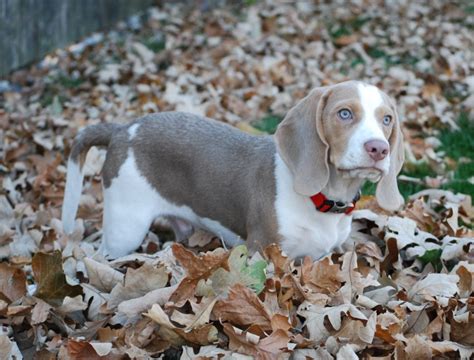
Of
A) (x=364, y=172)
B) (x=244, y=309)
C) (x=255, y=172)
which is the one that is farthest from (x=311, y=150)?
(x=244, y=309)

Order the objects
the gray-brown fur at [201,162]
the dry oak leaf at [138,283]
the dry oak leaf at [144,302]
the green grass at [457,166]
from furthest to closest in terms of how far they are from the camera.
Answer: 1. the green grass at [457,166]
2. the gray-brown fur at [201,162]
3. the dry oak leaf at [138,283]
4. the dry oak leaf at [144,302]

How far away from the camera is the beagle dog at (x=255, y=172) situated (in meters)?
3.42

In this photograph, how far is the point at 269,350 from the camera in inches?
109

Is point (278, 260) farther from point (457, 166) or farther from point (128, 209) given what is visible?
point (457, 166)

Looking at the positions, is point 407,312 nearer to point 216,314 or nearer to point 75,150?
point 216,314

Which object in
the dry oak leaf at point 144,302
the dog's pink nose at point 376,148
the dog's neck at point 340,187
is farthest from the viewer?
the dog's neck at point 340,187

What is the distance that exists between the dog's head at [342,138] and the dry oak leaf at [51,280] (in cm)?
109

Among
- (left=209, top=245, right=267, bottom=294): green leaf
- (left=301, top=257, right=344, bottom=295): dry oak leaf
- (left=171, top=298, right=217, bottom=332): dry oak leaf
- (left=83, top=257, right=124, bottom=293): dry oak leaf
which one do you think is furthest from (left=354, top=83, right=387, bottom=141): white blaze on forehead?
(left=83, top=257, right=124, bottom=293): dry oak leaf

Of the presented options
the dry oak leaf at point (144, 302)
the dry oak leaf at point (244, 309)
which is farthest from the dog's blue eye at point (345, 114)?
the dry oak leaf at point (144, 302)

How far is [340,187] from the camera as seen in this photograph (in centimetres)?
366

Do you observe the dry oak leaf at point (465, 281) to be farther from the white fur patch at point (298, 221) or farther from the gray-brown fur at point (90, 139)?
the gray-brown fur at point (90, 139)

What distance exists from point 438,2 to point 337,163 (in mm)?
7715

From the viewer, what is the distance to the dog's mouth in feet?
10.9

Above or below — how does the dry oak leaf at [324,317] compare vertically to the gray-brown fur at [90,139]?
below
